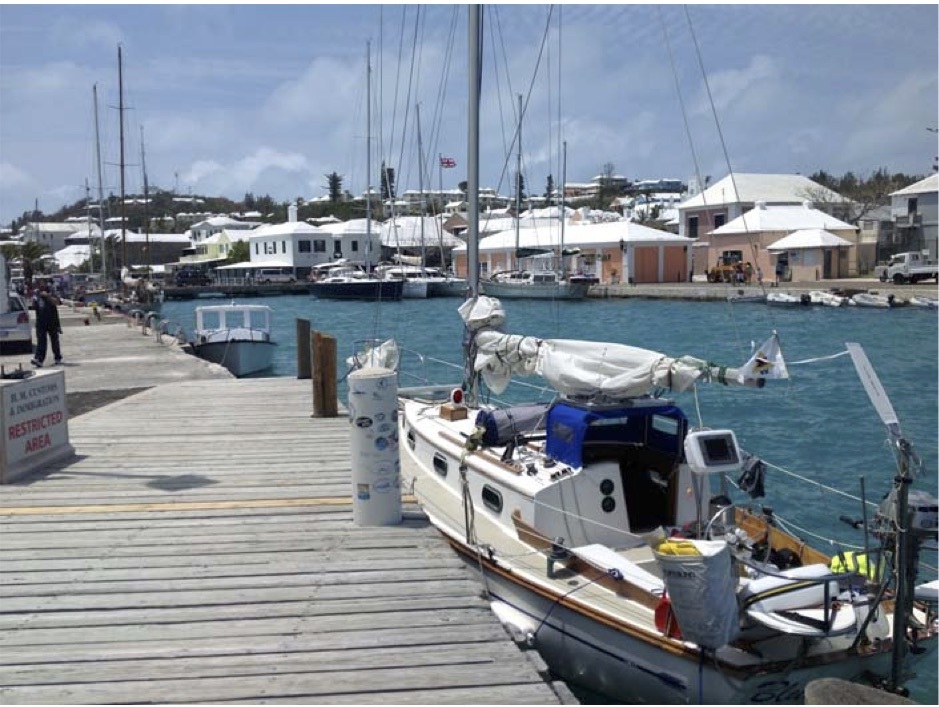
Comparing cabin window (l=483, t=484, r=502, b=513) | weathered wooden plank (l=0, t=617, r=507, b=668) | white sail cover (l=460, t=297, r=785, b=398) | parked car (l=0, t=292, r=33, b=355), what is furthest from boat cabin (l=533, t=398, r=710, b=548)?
parked car (l=0, t=292, r=33, b=355)

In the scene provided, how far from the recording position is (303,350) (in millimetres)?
17891

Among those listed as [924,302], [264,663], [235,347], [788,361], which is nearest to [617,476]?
[264,663]

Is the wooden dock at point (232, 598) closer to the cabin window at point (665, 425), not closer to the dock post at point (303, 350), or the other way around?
the cabin window at point (665, 425)

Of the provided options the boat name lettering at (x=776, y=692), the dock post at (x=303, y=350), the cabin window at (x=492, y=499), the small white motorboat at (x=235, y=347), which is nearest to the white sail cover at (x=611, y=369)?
the cabin window at (x=492, y=499)

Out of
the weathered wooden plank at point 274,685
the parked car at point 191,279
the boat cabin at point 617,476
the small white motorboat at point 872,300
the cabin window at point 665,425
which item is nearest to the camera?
the weathered wooden plank at point 274,685

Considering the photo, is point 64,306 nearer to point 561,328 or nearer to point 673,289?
point 561,328

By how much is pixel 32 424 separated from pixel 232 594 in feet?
15.3

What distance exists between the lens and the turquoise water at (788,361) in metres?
16.0

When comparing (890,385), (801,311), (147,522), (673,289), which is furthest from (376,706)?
(673,289)

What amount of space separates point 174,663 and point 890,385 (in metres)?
26.2

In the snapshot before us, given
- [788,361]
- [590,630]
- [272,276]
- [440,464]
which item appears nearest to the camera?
[590,630]

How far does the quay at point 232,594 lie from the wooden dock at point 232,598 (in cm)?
1

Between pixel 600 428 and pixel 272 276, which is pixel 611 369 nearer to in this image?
pixel 600 428

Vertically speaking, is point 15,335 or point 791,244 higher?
point 791,244
